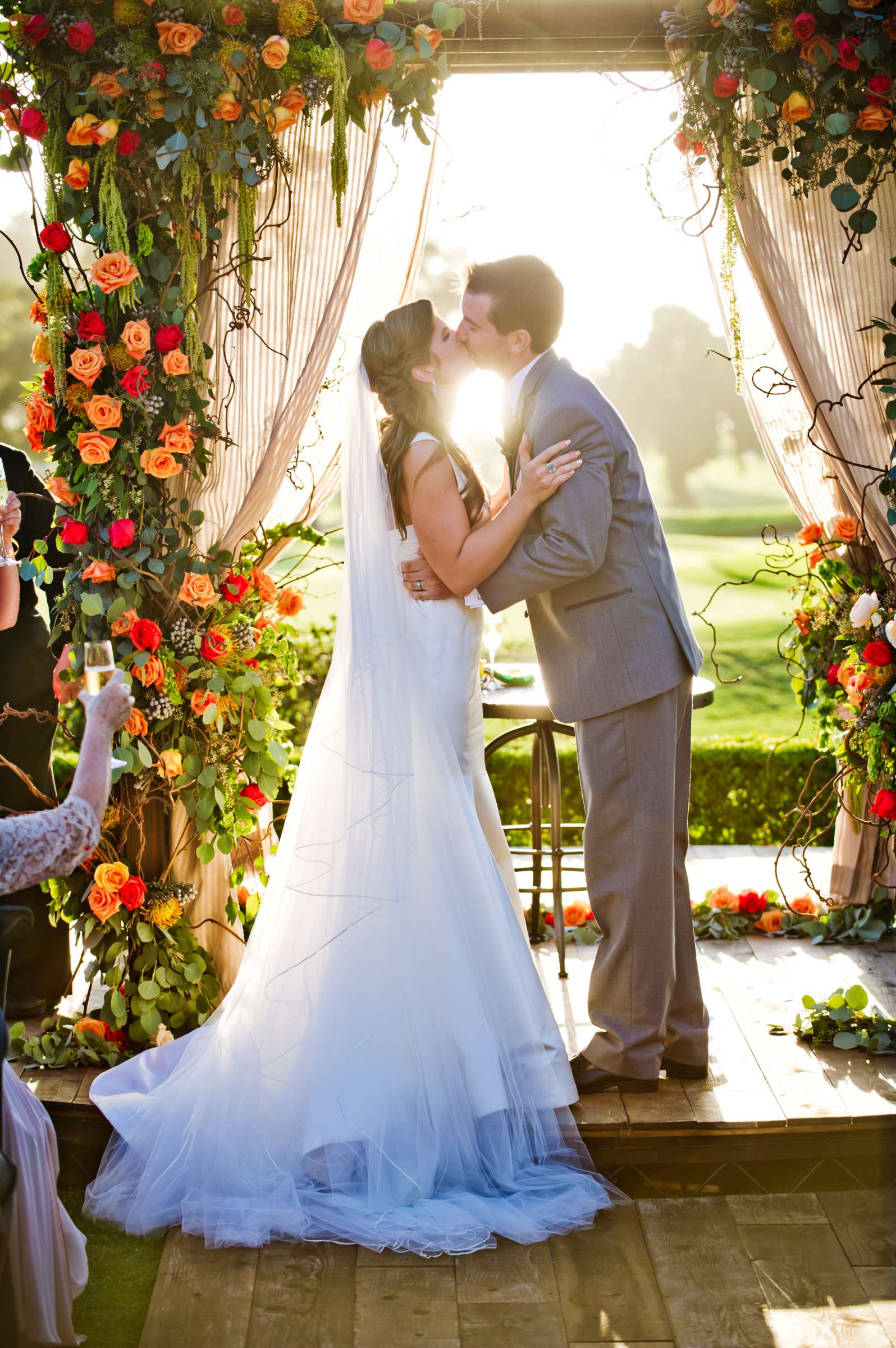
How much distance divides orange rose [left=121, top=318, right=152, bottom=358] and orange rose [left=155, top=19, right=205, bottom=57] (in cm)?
62

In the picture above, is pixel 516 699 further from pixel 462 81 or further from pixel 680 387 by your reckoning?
pixel 680 387

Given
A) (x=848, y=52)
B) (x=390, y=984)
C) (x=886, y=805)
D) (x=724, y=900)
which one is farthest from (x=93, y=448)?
(x=724, y=900)

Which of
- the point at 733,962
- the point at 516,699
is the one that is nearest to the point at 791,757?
the point at 733,962

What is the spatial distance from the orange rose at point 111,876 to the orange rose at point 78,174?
1.66 meters

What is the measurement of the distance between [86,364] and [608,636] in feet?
4.62

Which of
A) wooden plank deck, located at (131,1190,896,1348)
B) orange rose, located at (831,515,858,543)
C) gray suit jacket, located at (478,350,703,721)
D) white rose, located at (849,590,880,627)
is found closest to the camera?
wooden plank deck, located at (131,1190,896,1348)

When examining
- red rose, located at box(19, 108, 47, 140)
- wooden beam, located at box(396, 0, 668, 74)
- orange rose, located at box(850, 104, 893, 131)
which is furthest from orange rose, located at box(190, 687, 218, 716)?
orange rose, located at box(850, 104, 893, 131)

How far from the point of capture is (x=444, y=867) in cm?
283

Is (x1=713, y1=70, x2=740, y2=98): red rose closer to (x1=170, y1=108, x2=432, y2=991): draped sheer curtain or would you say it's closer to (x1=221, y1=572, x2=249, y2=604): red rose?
(x1=170, y1=108, x2=432, y2=991): draped sheer curtain

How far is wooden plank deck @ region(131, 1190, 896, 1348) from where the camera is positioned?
229cm

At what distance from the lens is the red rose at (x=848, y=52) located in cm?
295

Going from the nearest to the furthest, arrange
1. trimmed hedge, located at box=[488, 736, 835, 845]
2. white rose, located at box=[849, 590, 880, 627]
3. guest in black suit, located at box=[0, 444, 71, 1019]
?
guest in black suit, located at box=[0, 444, 71, 1019] < white rose, located at box=[849, 590, 880, 627] < trimmed hedge, located at box=[488, 736, 835, 845]

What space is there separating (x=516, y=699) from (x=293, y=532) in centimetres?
84

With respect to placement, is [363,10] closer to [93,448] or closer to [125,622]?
[93,448]
